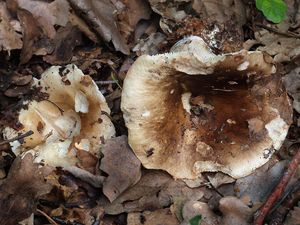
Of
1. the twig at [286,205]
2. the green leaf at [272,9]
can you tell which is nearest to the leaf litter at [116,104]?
the twig at [286,205]

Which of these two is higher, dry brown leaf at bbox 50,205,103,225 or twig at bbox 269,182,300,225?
dry brown leaf at bbox 50,205,103,225

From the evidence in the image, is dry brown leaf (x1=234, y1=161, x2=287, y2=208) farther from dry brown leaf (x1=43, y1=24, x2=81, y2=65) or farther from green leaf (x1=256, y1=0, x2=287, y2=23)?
dry brown leaf (x1=43, y1=24, x2=81, y2=65)

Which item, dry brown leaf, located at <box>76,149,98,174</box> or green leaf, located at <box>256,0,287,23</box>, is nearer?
dry brown leaf, located at <box>76,149,98,174</box>

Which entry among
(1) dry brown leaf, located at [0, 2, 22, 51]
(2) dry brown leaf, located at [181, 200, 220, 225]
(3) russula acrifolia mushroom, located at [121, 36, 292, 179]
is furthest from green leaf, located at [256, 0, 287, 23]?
(1) dry brown leaf, located at [0, 2, 22, 51]

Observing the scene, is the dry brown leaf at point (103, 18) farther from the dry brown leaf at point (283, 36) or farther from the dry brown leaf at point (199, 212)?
the dry brown leaf at point (199, 212)

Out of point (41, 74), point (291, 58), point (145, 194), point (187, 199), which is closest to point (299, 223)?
point (187, 199)

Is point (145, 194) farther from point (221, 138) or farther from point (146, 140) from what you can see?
point (221, 138)
